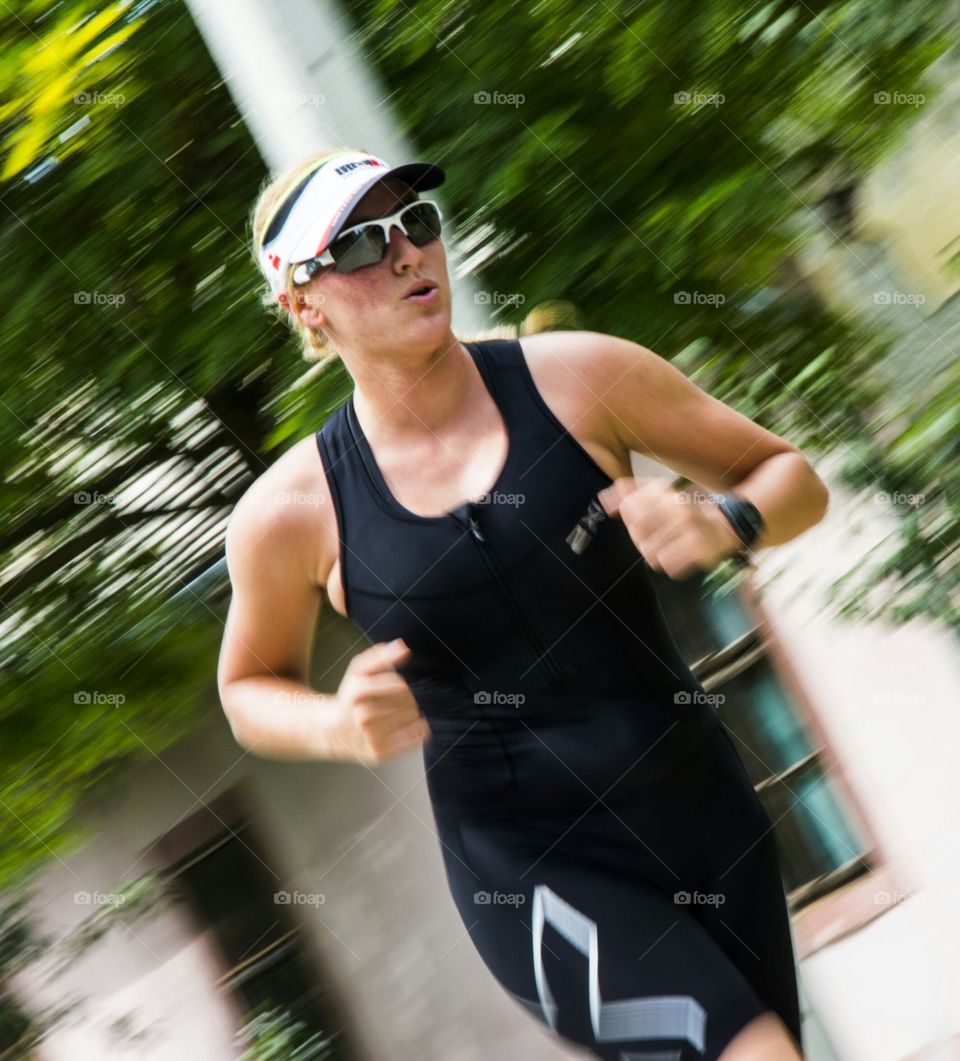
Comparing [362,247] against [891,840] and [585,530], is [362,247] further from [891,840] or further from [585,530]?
[891,840]

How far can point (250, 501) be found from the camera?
91.5 inches

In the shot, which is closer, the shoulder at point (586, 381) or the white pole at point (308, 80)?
the shoulder at point (586, 381)

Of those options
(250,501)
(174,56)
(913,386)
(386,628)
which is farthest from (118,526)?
(913,386)

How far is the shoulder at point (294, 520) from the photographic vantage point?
2.25 m

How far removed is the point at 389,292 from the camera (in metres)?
2.16

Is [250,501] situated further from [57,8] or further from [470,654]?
[57,8]
